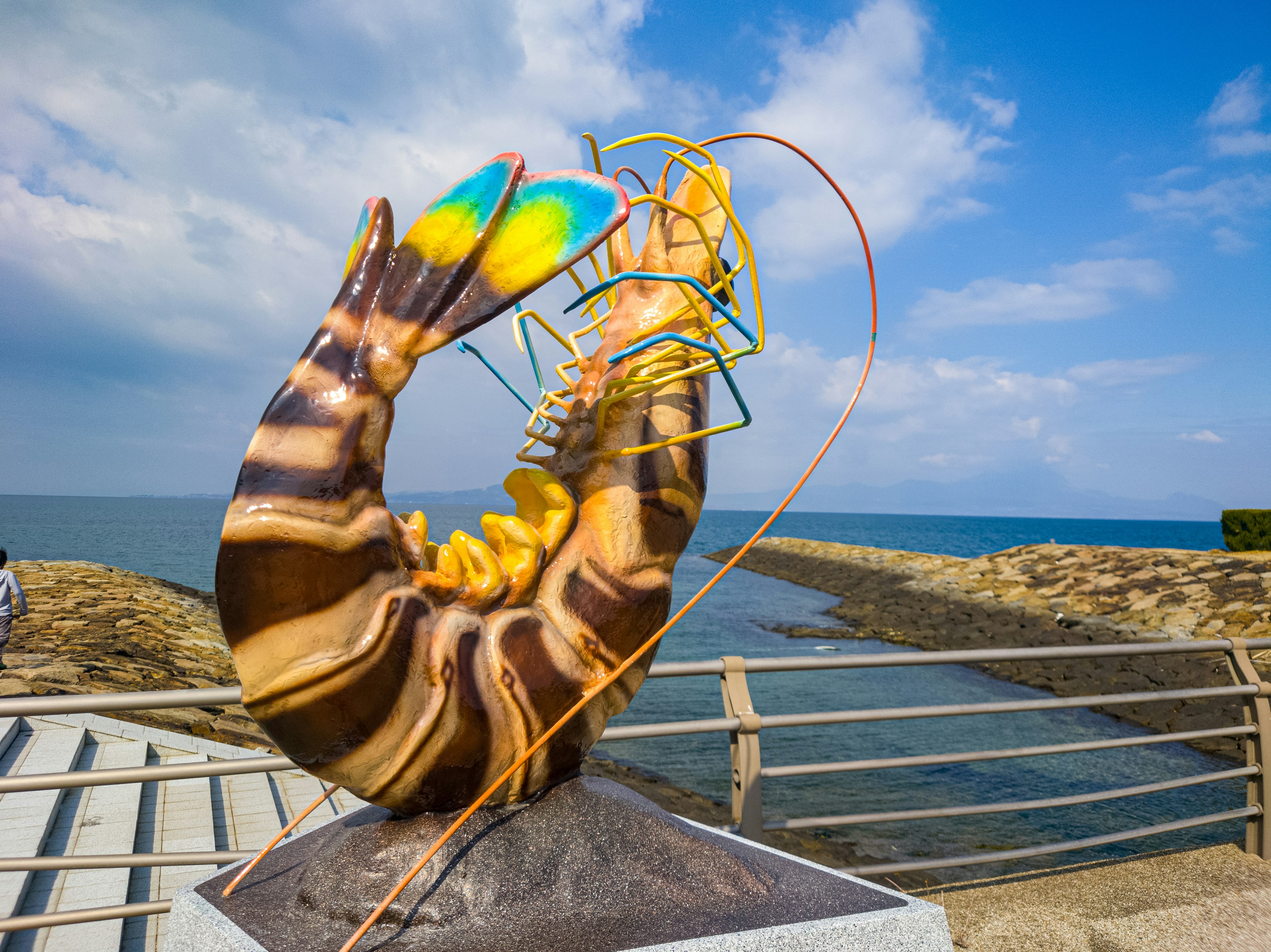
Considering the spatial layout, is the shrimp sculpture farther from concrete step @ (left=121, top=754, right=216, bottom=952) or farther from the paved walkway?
concrete step @ (left=121, top=754, right=216, bottom=952)

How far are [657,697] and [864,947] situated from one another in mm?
10853

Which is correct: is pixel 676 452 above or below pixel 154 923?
Answer: above

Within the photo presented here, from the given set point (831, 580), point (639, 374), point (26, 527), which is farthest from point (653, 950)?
point (26, 527)

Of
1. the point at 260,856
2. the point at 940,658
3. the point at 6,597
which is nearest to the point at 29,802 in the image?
the point at 6,597

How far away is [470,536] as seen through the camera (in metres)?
2.35

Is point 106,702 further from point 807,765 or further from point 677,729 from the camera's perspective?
point 807,765

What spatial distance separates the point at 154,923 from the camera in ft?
13.5

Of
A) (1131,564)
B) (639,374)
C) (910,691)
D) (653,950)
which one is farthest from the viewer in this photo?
(1131,564)

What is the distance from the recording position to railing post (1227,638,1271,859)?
14.1 feet

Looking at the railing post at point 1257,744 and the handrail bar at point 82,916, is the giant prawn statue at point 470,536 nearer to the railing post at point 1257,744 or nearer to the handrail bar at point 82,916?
the handrail bar at point 82,916

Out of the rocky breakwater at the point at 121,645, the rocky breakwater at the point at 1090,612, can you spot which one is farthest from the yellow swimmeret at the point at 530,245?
the rocky breakwater at the point at 1090,612

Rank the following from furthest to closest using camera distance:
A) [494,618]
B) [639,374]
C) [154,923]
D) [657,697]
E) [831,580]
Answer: [831,580] → [657,697] → [154,923] → [639,374] → [494,618]

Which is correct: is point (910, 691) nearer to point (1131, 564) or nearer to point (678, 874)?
point (1131, 564)

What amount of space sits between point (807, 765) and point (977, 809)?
0.83 metres
